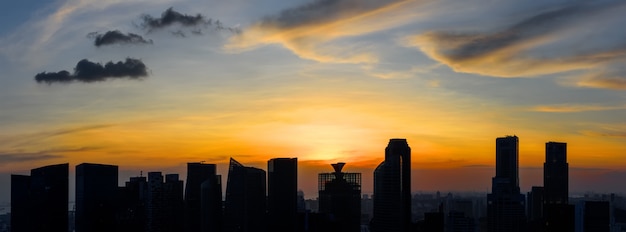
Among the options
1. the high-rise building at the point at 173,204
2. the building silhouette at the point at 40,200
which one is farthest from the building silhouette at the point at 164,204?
the building silhouette at the point at 40,200

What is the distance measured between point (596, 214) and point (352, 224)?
38.1 meters

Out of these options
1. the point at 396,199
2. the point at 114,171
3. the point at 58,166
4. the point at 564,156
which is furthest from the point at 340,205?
the point at 564,156

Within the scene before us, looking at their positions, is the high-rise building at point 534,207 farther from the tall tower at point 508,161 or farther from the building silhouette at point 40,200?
the building silhouette at point 40,200

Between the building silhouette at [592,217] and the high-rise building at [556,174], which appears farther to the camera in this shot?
the high-rise building at [556,174]

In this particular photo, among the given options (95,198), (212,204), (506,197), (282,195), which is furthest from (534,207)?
(95,198)

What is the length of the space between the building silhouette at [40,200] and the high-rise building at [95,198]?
2.36 m

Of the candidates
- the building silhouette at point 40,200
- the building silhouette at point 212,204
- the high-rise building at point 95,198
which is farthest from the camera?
the building silhouette at point 212,204

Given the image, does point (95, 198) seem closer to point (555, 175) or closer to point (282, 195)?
point (282, 195)

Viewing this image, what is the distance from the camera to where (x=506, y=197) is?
149 metres

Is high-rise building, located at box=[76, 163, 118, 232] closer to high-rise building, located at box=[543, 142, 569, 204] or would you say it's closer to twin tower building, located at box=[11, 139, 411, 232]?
twin tower building, located at box=[11, 139, 411, 232]

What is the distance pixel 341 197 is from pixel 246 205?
22.3m

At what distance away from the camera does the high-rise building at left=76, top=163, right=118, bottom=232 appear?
11425 cm

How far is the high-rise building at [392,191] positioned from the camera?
128m

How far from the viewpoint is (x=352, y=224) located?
132 meters
